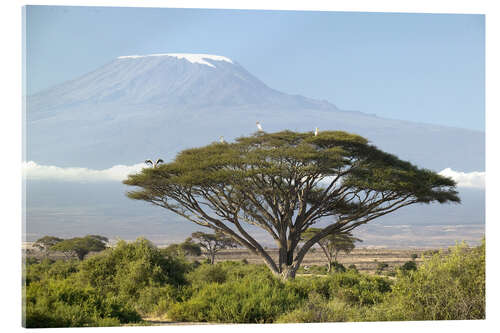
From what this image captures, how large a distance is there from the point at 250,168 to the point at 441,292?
28.1 feet

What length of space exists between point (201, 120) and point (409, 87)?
46796 mm

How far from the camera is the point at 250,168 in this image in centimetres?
1709

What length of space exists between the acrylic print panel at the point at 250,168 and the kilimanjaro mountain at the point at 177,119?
32cm

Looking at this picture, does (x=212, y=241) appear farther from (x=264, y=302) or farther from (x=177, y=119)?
(x=177, y=119)

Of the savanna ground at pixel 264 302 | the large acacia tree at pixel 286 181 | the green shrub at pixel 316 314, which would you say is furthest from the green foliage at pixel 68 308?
the large acacia tree at pixel 286 181

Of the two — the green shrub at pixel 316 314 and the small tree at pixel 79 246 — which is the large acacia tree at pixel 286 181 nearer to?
the green shrub at pixel 316 314

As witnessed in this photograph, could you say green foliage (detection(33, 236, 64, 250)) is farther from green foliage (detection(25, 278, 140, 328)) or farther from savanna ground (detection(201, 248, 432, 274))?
green foliage (detection(25, 278, 140, 328))

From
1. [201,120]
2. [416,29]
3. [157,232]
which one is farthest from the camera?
[201,120]

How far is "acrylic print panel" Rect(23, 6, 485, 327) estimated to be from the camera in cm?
1003

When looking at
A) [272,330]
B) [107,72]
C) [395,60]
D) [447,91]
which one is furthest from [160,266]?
[107,72]

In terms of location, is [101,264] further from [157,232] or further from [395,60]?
[157,232]

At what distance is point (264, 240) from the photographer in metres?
64.3

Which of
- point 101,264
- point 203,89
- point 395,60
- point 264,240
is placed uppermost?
point 203,89
